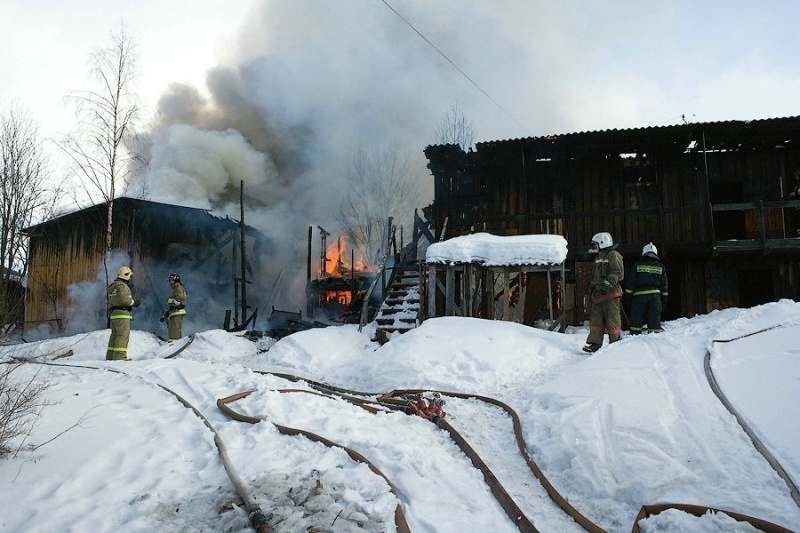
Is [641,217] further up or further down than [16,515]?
further up

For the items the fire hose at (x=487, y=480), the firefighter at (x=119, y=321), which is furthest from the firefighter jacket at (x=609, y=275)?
the firefighter at (x=119, y=321)

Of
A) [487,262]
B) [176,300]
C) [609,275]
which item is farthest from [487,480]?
[176,300]

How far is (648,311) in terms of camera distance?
7.58 metres

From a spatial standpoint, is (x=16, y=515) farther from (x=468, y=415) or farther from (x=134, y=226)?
(x=134, y=226)

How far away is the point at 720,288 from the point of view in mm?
12352

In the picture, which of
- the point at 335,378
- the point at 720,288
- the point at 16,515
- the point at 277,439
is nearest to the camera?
the point at 16,515

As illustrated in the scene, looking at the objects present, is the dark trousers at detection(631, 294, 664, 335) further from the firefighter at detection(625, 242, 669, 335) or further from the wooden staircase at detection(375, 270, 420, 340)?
the wooden staircase at detection(375, 270, 420, 340)

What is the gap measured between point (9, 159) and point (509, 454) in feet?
62.2

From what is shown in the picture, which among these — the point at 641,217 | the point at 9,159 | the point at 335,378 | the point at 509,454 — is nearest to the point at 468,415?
the point at 509,454

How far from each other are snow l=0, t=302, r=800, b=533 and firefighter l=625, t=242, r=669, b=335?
5.52ft

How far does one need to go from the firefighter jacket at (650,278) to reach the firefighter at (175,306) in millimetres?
10090

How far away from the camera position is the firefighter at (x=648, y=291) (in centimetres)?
743

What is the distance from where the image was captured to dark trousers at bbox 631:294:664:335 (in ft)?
24.1

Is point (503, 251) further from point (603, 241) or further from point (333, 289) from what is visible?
point (333, 289)
